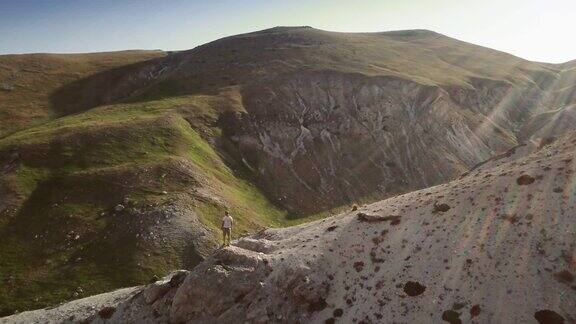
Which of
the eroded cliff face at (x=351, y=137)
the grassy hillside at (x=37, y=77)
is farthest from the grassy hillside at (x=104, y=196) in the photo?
the grassy hillside at (x=37, y=77)

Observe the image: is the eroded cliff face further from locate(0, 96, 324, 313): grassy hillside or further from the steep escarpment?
locate(0, 96, 324, 313): grassy hillside

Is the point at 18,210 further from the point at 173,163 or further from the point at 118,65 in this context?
the point at 118,65

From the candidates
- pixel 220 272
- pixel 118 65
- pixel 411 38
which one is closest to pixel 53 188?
pixel 220 272

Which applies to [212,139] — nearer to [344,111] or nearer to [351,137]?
[351,137]

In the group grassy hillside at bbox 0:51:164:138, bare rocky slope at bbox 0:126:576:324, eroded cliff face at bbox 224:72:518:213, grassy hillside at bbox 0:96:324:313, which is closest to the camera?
bare rocky slope at bbox 0:126:576:324

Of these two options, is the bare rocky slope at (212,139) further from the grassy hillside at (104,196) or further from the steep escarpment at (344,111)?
the steep escarpment at (344,111)

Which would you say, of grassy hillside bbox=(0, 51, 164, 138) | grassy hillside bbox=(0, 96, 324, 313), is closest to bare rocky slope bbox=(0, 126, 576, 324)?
grassy hillside bbox=(0, 96, 324, 313)
